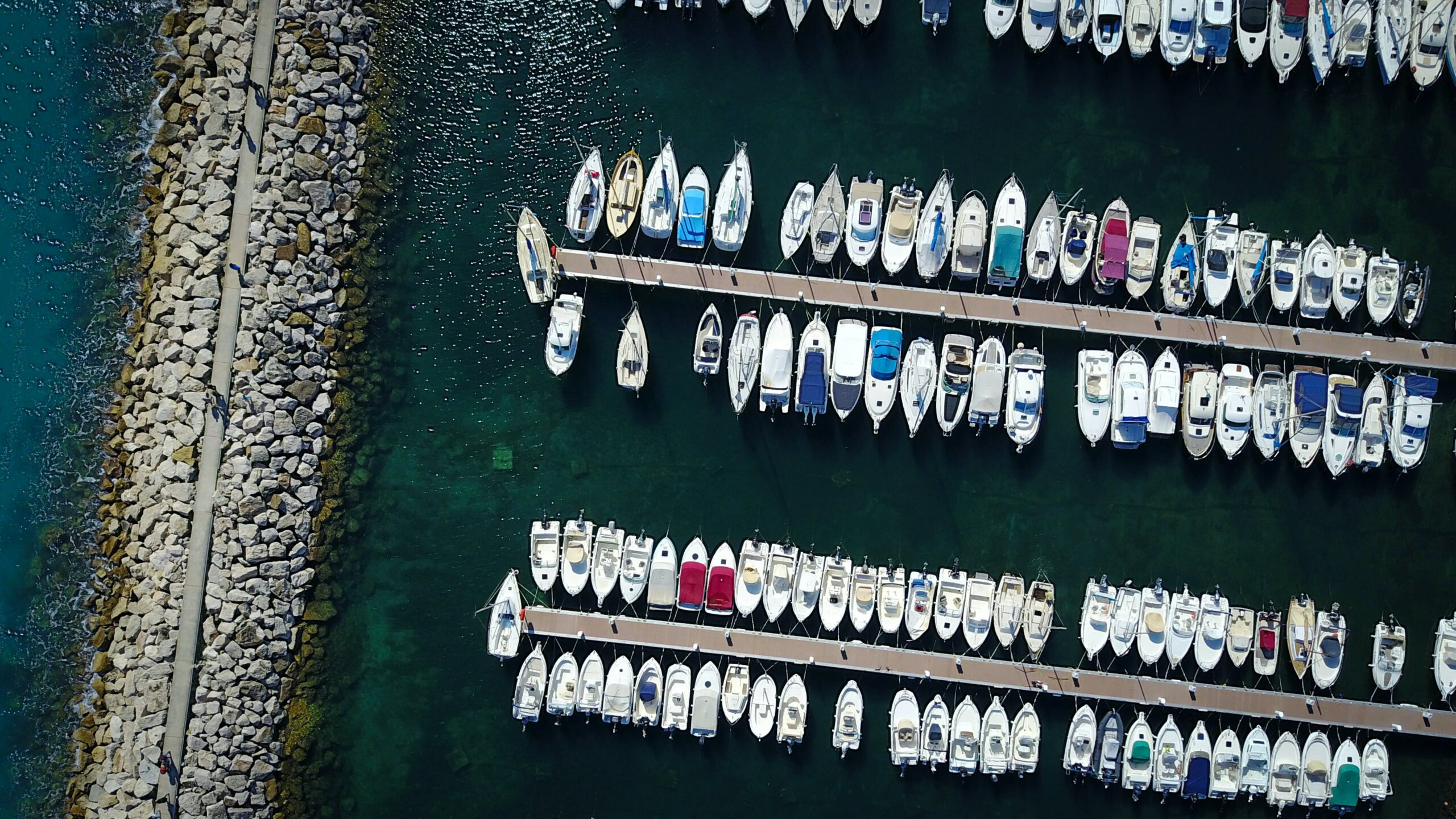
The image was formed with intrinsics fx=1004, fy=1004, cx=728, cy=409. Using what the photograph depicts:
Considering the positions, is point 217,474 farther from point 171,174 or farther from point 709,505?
point 709,505

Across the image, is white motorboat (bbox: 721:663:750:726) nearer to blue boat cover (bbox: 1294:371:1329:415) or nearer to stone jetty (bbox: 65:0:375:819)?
stone jetty (bbox: 65:0:375:819)

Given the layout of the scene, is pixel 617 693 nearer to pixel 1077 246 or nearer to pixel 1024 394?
pixel 1024 394

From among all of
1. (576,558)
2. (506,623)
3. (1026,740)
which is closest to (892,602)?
(1026,740)

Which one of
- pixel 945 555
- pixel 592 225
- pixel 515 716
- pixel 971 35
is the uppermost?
pixel 971 35

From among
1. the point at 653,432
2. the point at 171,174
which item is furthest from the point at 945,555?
the point at 171,174

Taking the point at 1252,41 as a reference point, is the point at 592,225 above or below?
below

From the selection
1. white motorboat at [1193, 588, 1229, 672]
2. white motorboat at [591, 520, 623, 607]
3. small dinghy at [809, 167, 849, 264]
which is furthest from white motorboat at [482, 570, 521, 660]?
white motorboat at [1193, 588, 1229, 672]

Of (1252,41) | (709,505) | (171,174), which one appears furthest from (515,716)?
(1252,41)
